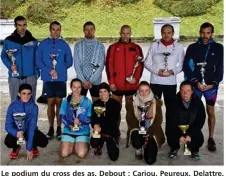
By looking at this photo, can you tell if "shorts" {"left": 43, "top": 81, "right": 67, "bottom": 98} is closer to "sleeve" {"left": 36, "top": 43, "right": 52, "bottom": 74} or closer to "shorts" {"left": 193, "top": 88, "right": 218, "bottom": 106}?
"sleeve" {"left": 36, "top": 43, "right": 52, "bottom": 74}

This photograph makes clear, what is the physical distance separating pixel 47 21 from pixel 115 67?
1297 cm

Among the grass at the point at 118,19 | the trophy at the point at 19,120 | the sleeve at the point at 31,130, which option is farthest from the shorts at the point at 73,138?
the grass at the point at 118,19

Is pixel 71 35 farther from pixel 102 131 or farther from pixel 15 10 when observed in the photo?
pixel 102 131

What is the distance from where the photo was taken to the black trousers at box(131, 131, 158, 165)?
4.39 meters

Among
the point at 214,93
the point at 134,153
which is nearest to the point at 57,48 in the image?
the point at 134,153

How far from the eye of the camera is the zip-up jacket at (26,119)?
4.48 m

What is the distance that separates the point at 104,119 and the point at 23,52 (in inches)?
50.0

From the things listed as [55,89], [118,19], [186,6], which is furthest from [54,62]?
[186,6]

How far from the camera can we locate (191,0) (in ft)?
58.5

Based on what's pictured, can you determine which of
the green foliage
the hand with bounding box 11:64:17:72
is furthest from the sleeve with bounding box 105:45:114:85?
the green foliage

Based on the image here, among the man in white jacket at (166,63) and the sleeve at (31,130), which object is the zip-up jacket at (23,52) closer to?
the sleeve at (31,130)

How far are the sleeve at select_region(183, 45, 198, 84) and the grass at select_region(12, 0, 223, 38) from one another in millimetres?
11198

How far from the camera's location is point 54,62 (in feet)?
16.3

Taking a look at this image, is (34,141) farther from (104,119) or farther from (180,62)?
(180,62)
